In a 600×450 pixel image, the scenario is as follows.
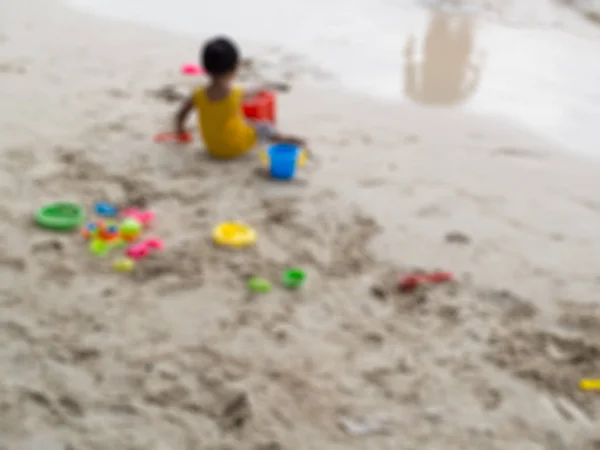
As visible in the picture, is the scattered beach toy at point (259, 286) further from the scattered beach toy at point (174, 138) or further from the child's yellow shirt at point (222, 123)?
the scattered beach toy at point (174, 138)

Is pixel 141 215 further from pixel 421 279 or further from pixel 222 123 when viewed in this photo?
pixel 421 279

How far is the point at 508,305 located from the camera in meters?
2.62

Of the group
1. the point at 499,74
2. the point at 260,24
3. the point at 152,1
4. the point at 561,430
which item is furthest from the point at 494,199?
the point at 152,1

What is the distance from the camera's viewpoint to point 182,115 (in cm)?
377

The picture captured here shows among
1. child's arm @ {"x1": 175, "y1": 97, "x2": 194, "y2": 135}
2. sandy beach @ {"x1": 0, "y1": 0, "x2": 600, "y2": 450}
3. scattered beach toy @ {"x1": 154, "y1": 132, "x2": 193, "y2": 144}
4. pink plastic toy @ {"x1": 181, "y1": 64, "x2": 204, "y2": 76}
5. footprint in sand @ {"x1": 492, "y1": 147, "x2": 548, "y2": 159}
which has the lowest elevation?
sandy beach @ {"x1": 0, "y1": 0, "x2": 600, "y2": 450}

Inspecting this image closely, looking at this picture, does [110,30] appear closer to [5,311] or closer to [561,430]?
[5,311]

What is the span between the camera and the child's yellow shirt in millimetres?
3572

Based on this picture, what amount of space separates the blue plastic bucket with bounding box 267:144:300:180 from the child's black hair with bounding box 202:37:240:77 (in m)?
0.47

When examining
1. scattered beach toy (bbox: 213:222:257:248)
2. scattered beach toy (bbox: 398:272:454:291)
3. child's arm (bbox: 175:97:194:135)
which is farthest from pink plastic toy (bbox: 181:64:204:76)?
scattered beach toy (bbox: 398:272:454:291)

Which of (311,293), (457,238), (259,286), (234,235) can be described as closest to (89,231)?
(234,235)

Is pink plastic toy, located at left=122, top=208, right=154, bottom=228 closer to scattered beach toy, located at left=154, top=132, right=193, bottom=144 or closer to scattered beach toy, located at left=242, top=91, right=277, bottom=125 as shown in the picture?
scattered beach toy, located at left=154, top=132, right=193, bottom=144

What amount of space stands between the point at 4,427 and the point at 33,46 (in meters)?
3.77

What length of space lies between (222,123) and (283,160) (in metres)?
0.41

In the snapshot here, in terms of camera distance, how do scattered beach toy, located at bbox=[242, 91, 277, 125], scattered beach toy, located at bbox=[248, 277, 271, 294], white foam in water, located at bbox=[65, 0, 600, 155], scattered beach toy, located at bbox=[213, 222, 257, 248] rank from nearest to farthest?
scattered beach toy, located at bbox=[248, 277, 271, 294]
scattered beach toy, located at bbox=[213, 222, 257, 248]
scattered beach toy, located at bbox=[242, 91, 277, 125]
white foam in water, located at bbox=[65, 0, 600, 155]
